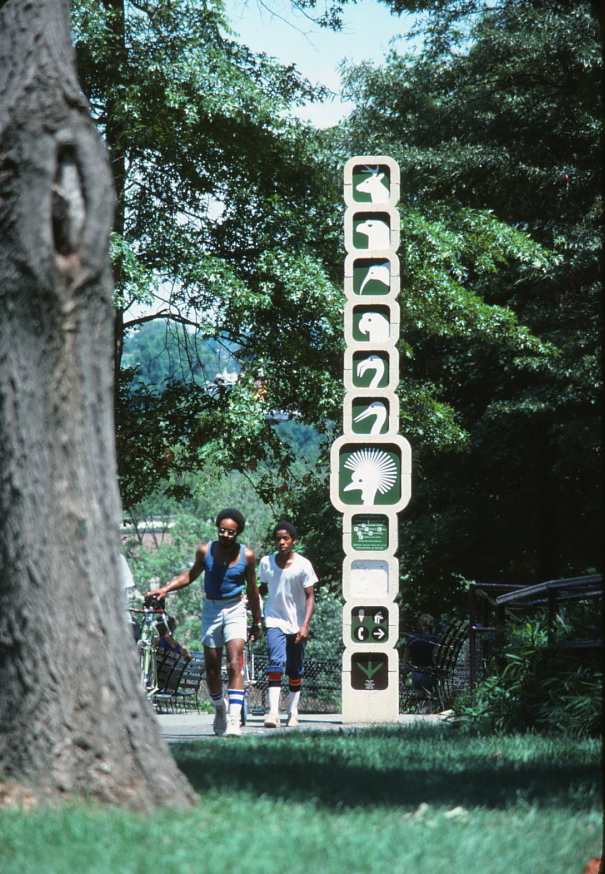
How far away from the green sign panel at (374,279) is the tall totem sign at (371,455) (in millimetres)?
12

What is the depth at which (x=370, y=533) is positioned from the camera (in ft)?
43.0

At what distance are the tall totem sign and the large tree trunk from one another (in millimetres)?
8180

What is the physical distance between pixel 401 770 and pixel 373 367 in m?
A: 7.69

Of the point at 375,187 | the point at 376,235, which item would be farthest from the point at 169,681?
the point at 375,187

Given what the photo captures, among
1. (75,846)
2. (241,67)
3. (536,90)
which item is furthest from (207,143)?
(75,846)

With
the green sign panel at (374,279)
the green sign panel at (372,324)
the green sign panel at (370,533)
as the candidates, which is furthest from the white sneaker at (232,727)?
the green sign panel at (374,279)

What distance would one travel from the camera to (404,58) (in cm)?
2533

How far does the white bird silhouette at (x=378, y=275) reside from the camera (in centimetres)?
1341

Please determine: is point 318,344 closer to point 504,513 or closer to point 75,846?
point 504,513

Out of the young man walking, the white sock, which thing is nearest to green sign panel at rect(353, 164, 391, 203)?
the young man walking

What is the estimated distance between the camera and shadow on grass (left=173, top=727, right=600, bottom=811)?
5.11 meters

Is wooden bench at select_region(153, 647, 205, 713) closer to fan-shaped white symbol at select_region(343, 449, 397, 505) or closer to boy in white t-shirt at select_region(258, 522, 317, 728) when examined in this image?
fan-shaped white symbol at select_region(343, 449, 397, 505)

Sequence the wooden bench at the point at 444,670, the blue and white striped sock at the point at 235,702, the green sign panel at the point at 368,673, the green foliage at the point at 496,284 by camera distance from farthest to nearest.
→ the green foliage at the point at 496,284, the wooden bench at the point at 444,670, the green sign panel at the point at 368,673, the blue and white striped sock at the point at 235,702

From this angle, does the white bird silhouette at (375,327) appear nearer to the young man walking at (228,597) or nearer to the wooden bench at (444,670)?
the wooden bench at (444,670)
